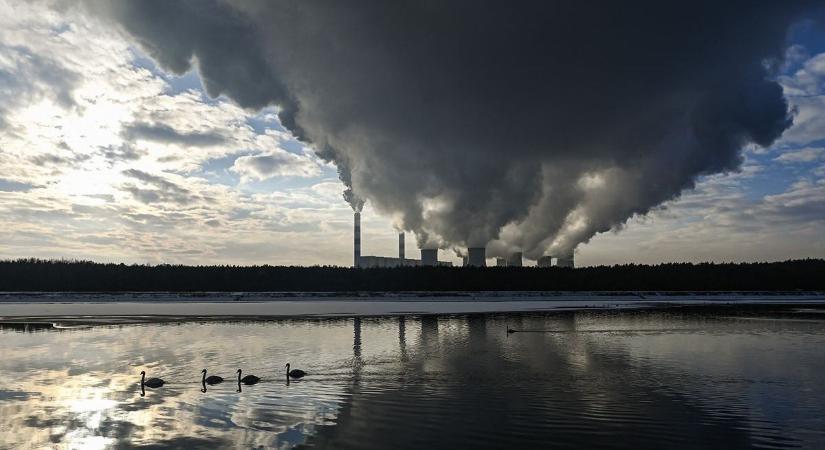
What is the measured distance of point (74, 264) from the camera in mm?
102625

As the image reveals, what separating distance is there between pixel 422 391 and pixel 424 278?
8699cm

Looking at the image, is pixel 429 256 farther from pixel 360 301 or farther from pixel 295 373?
pixel 295 373

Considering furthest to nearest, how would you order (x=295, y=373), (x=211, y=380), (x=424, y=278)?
1. (x=424, y=278)
2. (x=295, y=373)
3. (x=211, y=380)

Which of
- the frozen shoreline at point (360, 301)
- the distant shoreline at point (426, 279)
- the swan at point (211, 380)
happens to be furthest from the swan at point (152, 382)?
the distant shoreline at point (426, 279)

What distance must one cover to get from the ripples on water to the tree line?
67.8 meters

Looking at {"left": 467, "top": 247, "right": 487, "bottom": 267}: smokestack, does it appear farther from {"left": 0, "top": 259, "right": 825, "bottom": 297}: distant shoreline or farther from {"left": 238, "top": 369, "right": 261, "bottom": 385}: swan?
{"left": 238, "top": 369, "right": 261, "bottom": 385}: swan

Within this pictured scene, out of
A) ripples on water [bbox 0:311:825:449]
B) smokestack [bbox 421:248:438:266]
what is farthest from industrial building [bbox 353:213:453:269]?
ripples on water [bbox 0:311:825:449]

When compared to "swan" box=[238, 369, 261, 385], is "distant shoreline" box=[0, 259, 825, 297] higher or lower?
higher

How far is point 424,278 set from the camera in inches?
4230

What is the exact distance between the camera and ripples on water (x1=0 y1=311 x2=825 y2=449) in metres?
15.2

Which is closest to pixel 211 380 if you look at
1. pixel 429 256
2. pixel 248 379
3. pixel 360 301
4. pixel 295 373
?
pixel 248 379

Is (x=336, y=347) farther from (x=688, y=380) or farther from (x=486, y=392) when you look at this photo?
(x=688, y=380)

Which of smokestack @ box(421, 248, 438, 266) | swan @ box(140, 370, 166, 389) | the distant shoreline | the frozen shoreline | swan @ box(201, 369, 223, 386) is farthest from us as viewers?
smokestack @ box(421, 248, 438, 266)

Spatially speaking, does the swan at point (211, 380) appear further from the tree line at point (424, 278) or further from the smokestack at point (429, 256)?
the smokestack at point (429, 256)
